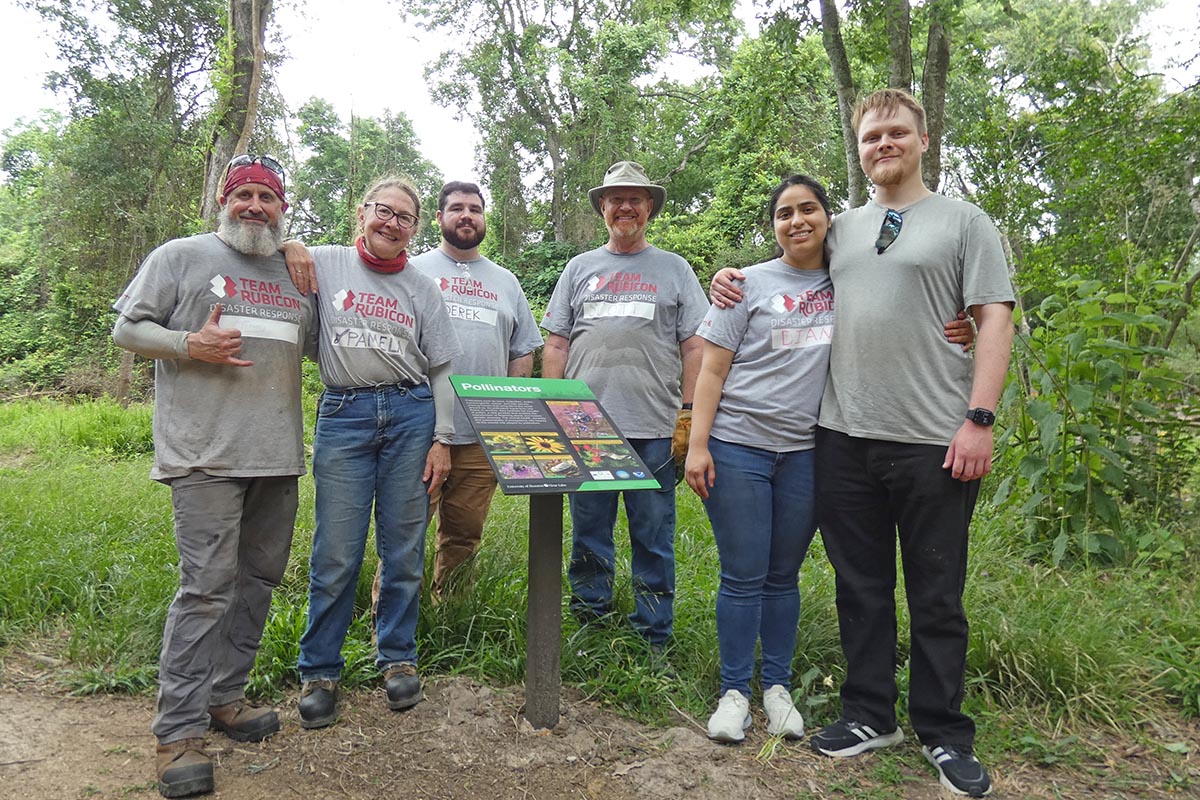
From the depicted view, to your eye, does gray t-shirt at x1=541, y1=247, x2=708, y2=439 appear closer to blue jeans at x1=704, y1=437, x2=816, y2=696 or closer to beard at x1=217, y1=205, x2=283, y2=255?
blue jeans at x1=704, y1=437, x2=816, y2=696

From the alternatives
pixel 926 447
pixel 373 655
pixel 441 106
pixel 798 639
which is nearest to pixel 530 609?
pixel 373 655

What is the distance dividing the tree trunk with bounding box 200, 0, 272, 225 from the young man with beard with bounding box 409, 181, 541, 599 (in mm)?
5328

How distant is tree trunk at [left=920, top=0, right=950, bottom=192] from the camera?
5891 mm

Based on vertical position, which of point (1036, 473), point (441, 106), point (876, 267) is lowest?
point (1036, 473)

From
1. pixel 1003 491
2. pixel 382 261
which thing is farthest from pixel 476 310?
pixel 1003 491

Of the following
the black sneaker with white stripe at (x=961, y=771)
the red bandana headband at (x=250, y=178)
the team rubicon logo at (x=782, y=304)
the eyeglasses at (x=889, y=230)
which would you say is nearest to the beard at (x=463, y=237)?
the red bandana headband at (x=250, y=178)

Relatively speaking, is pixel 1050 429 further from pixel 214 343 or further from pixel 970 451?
pixel 214 343

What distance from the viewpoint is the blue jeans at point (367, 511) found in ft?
9.72

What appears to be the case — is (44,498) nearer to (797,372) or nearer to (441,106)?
(797,372)

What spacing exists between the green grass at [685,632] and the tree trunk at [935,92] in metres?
2.71

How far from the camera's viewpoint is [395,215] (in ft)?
10.1

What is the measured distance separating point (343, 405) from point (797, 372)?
5.59 ft

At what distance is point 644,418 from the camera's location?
3.37 metres

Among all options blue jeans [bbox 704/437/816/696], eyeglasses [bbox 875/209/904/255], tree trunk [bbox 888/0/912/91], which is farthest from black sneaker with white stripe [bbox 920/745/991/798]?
tree trunk [bbox 888/0/912/91]
